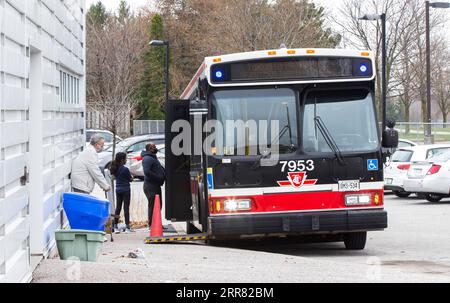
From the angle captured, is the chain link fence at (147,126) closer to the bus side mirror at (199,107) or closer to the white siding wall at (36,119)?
the white siding wall at (36,119)

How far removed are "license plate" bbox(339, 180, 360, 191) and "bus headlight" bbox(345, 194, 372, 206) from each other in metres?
0.11

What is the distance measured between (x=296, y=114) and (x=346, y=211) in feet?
5.11

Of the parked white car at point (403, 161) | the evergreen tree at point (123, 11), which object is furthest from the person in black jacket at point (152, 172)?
the evergreen tree at point (123, 11)

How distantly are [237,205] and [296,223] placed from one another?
87 centimetres

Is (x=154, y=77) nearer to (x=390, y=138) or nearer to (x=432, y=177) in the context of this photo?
(x=432, y=177)

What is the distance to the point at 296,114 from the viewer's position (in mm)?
13570

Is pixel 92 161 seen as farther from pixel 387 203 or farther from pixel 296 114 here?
pixel 387 203

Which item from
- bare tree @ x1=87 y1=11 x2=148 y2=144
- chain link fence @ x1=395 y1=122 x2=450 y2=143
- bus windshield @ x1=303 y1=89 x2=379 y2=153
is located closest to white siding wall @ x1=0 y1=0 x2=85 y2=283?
bus windshield @ x1=303 y1=89 x2=379 y2=153

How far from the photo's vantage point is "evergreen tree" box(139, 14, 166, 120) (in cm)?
6994

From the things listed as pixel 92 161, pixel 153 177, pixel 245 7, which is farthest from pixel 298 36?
pixel 92 161

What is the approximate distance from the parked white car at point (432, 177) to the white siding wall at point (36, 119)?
9845mm

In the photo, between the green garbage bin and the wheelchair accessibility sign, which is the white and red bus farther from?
the green garbage bin

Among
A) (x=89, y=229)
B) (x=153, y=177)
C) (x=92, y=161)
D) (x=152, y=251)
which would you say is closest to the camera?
(x=89, y=229)

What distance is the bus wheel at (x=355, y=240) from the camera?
14.5 m
